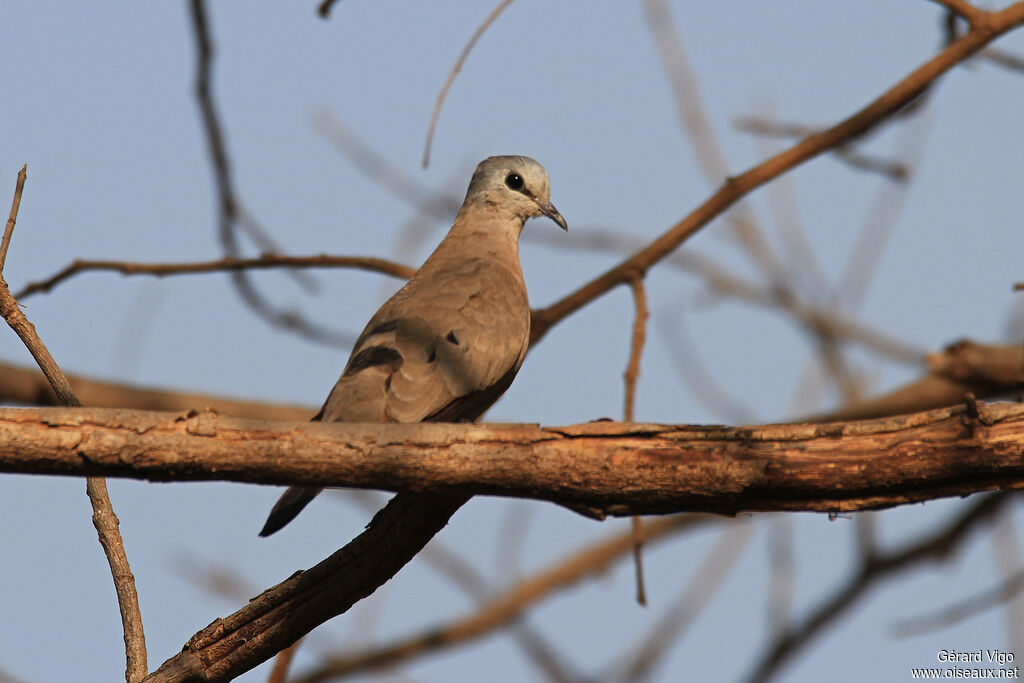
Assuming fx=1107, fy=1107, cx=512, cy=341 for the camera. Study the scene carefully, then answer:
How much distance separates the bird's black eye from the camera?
5840mm

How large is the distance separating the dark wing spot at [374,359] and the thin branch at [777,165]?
58.2 inches

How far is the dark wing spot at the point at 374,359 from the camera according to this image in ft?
13.7

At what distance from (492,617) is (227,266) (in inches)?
113

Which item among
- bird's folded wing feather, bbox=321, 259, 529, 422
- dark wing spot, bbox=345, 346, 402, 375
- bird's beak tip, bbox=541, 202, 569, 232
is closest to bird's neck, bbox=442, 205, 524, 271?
bird's beak tip, bbox=541, 202, 569, 232

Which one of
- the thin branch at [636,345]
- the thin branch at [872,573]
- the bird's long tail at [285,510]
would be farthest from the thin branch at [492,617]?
the bird's long tail at [285,510]

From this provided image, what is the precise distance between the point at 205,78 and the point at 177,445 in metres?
2.94

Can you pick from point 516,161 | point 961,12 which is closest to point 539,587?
point 516,161

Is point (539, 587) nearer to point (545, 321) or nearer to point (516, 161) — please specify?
point (545, 321)

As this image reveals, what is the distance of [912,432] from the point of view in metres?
2.89

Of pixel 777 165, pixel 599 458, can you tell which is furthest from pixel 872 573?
pixel 599 458

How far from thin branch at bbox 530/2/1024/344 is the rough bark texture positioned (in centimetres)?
252

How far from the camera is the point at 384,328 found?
446 centimetres

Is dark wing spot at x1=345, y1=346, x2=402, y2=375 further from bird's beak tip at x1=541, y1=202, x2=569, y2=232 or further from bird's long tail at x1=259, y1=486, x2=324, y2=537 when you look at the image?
bird's beak tip at x1=541, y1=202, x2=569, y2=232

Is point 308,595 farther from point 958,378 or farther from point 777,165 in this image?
point 958,378
